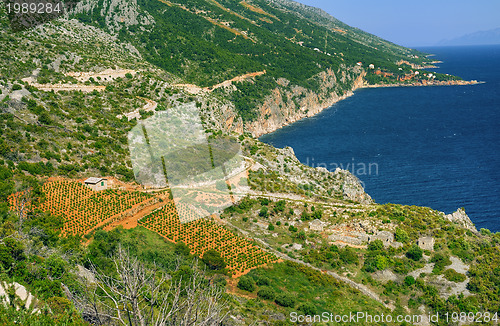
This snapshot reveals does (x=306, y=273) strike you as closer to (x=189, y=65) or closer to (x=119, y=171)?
(x=119, y=171)

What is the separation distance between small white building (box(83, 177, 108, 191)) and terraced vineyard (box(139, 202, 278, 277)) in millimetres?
5883

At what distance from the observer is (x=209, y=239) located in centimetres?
3562

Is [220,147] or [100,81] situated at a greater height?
[100,81]

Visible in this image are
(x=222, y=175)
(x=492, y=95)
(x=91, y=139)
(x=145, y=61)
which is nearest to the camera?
(x=91, y=139)

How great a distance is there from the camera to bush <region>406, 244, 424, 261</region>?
3675 cm

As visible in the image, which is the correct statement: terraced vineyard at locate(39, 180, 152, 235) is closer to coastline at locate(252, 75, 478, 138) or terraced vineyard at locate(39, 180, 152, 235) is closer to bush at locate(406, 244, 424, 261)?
bush at locate(406, 244, 424, 261)

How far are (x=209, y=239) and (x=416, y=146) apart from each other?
7195cm

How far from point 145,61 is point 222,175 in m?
51.2

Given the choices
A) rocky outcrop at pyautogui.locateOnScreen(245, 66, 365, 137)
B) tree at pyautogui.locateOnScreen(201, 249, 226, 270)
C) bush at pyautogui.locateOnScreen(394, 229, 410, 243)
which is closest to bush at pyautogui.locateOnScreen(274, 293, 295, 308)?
tree at pyautogui.locateOnScreen(201, 249, 226, 270)

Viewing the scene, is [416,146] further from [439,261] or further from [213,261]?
[213,261]

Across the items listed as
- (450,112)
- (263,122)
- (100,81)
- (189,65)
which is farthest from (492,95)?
(100,81)

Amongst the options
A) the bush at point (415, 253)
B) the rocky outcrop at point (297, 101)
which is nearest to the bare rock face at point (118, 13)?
the rocky outcrop at point (297, 101)

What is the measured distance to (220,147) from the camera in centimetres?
5734

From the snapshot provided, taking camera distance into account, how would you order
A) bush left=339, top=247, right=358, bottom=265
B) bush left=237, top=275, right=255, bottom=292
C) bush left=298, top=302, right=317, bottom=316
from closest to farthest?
bush left=298, top=302, right=317, bottom=316
bush left=237, top=275, right=255, bottom=292
bush left=339, top=247, right=358, bottom=265
